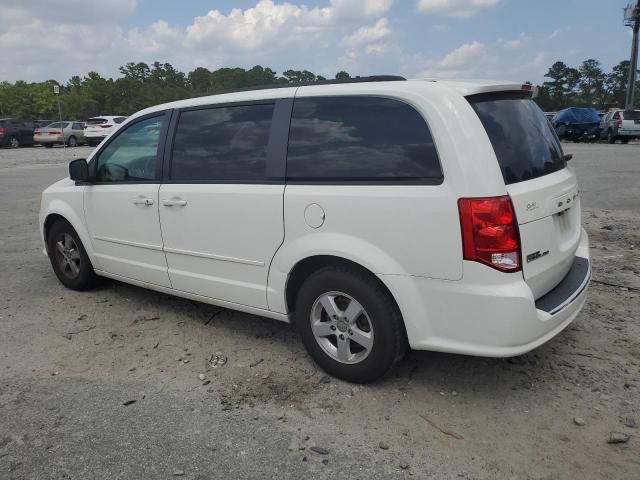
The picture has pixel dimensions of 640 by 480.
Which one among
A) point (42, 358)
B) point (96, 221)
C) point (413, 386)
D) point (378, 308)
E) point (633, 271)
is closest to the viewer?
point (378, 308)

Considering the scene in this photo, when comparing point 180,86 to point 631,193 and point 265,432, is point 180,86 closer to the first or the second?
point 631,193

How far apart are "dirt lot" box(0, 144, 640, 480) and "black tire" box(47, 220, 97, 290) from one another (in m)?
0.46

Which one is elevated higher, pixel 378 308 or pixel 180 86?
pixel 180 86

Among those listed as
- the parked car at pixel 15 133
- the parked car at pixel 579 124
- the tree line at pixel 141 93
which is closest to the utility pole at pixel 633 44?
the parked car at pixel 579 124

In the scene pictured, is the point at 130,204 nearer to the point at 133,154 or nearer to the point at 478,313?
the point at 133,154

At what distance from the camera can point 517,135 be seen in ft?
10.4

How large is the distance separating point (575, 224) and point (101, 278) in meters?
4.29

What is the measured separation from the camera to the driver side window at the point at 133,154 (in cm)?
435

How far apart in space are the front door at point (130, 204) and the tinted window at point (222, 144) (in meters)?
0.26

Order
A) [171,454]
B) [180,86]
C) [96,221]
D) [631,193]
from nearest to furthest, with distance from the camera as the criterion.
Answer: [171,454], [96,221], [631,193], [180,86]

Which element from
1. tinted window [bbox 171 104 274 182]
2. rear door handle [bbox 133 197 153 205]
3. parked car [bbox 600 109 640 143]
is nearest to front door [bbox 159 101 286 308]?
tinted window [bbox 171 104 274 182]

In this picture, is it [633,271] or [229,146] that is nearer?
[229,146]

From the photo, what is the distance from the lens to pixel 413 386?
3.39 m

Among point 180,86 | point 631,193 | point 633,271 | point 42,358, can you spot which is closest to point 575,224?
point 633,271
